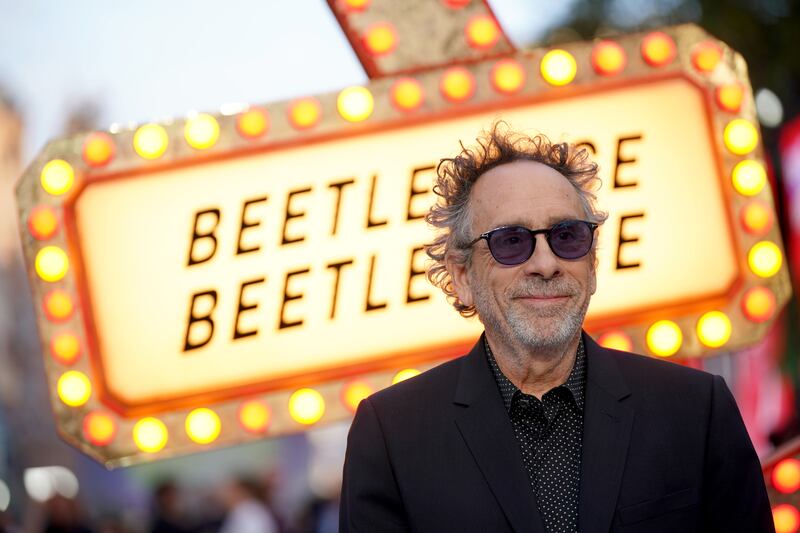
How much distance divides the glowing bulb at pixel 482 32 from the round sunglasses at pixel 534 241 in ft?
4.39

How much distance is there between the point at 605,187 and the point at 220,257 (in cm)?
114

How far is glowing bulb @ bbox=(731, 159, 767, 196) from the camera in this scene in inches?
148

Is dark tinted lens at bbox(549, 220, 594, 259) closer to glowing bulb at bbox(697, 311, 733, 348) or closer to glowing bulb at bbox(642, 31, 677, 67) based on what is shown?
glowing bulb at bbox(697, 311, 733, 348)

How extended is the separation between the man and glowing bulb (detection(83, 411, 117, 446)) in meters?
1.14

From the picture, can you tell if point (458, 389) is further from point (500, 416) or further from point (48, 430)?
point (48, 430)

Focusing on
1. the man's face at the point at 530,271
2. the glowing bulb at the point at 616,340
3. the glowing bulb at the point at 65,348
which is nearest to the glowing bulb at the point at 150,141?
the glowing bulb at the point at 65,348

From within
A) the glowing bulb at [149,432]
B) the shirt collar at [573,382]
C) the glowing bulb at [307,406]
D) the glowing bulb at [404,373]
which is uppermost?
the glowing bulb at [404,373]

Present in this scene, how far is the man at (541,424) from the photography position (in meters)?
2.59

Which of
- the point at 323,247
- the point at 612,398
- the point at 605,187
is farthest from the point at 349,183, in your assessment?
the point at 612,398

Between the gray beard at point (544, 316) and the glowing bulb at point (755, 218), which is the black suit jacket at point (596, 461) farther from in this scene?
the glowing bulb at point (755, 218)

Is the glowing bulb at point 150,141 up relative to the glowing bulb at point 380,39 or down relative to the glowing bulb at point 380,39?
down

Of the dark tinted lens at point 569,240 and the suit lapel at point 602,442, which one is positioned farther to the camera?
the dark tinted lens at point 569,240

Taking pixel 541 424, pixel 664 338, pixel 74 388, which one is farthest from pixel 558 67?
pixel 74 388

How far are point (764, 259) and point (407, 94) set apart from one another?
116 centimetres
